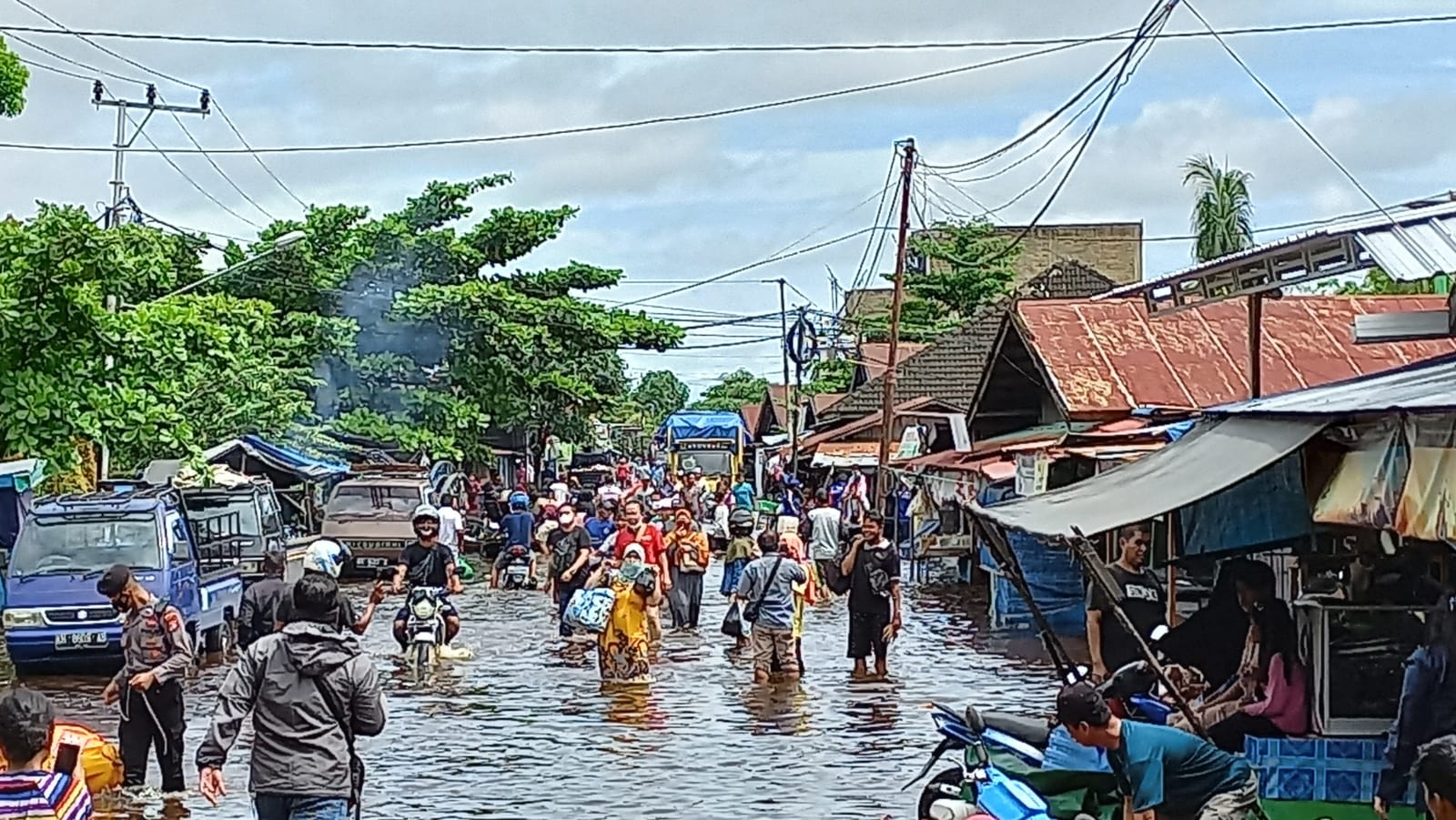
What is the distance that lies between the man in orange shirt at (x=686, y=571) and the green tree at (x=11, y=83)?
31.8 ft

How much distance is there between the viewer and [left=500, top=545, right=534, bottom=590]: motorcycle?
32.6 m

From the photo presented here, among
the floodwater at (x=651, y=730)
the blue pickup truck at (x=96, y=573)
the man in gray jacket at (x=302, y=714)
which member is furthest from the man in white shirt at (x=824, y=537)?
the man in gray jacket at (x=302, y=714)

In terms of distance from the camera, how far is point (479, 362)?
155 ft

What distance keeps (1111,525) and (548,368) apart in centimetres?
4017

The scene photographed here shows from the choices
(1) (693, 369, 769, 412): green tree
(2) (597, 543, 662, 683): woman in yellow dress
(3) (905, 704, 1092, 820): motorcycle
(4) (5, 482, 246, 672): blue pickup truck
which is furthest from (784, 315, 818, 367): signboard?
(1) (693, 369, 769, 412): green tree

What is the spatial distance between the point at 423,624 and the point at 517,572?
14.0 meters

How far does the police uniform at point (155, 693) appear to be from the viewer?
1173cm

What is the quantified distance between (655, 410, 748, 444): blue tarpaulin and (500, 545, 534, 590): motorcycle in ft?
122

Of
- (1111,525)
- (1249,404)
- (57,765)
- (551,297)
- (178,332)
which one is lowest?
(57,765)

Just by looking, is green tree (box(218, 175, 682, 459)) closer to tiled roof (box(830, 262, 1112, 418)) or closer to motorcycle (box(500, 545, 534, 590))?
tiled roof (box(830, 262, 1112, 418))

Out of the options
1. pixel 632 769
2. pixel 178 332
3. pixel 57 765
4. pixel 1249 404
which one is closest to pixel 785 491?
pixel 178 332

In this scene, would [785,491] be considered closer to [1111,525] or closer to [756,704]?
[756,704]

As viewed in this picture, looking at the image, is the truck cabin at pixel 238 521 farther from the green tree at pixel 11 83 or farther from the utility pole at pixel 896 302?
the utility pole at pixel 896 302

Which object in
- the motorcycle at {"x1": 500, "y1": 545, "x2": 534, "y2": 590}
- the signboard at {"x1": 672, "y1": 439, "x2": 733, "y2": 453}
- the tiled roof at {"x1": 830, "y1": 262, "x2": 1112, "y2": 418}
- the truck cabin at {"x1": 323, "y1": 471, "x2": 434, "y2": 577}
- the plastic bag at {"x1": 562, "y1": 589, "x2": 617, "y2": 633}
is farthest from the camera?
the signboard at {"x1": 672, "y1": 439, "x2": 733, "y2": 453}
